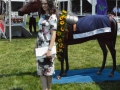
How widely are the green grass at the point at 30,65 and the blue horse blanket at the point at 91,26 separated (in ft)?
3.72

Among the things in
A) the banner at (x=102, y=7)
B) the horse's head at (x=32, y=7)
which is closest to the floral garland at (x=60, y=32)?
the horse's head at (x=32, y=7)

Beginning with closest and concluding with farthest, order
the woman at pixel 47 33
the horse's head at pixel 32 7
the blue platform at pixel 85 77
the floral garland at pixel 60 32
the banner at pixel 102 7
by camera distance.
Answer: the woman at pixel 47 33, the floral garland at pixel 60 32, the horse's head at pixel 32 7, the blue platform at pixel 85 77, the banner at pixel 102 7

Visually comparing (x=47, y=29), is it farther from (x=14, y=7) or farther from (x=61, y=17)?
(x=14, y=7)

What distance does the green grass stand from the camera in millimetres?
5512

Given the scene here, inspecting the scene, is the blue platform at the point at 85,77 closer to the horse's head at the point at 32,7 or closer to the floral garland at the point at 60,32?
the floral garland at the point at 60,32

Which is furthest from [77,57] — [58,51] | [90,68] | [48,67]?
[48,67]

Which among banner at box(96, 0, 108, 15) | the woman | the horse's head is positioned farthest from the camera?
banner at box(96, 0, 108, 15)

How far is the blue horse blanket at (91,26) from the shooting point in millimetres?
5953

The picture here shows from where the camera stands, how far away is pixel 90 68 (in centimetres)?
704

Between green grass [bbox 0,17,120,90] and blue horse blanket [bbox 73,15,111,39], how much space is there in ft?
3.72

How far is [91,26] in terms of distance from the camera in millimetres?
6016

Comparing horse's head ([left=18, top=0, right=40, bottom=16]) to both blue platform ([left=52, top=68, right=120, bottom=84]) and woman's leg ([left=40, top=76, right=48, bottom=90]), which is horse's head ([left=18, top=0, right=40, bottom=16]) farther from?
woman's leg ([left=40, top=76, right=48, bottom=90])

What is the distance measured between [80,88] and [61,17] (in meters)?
1.48

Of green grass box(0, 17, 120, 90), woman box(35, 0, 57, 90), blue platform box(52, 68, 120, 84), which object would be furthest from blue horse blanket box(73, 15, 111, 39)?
woman box(35, 0, 57, 90)
